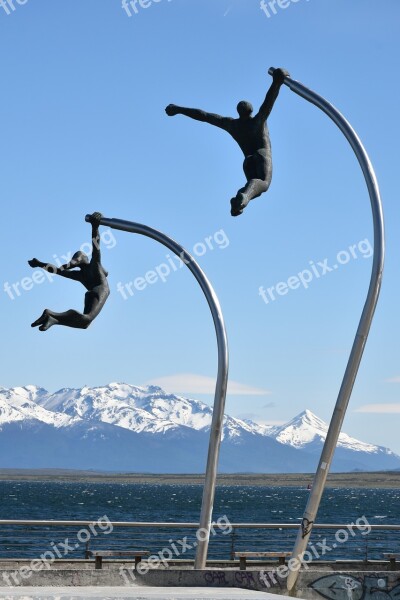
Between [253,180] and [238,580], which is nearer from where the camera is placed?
[253,180]

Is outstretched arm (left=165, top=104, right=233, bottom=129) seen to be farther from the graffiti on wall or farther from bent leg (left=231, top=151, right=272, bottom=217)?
the graffiti on wall

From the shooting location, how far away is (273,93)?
1619 centimetres

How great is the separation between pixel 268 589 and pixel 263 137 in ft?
21.8

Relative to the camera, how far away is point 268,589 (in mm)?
16844

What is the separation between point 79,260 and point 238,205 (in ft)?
11.2

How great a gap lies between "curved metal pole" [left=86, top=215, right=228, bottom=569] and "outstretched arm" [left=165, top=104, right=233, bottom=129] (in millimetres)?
1846

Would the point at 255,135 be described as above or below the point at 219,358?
above

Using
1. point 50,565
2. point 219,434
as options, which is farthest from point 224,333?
point 50,565

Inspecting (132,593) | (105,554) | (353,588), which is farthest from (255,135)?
(105,554)

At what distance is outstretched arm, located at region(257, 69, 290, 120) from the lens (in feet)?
52.7

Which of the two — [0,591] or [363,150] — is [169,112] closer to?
[363,150]

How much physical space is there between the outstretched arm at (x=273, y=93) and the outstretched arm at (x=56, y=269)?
12.5 feet

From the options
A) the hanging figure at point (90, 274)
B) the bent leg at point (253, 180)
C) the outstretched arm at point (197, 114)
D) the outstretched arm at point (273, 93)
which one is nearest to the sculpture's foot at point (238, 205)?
the bent leg at point (253, 180)

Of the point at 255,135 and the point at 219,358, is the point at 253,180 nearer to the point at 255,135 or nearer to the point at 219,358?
the point at 255,135
